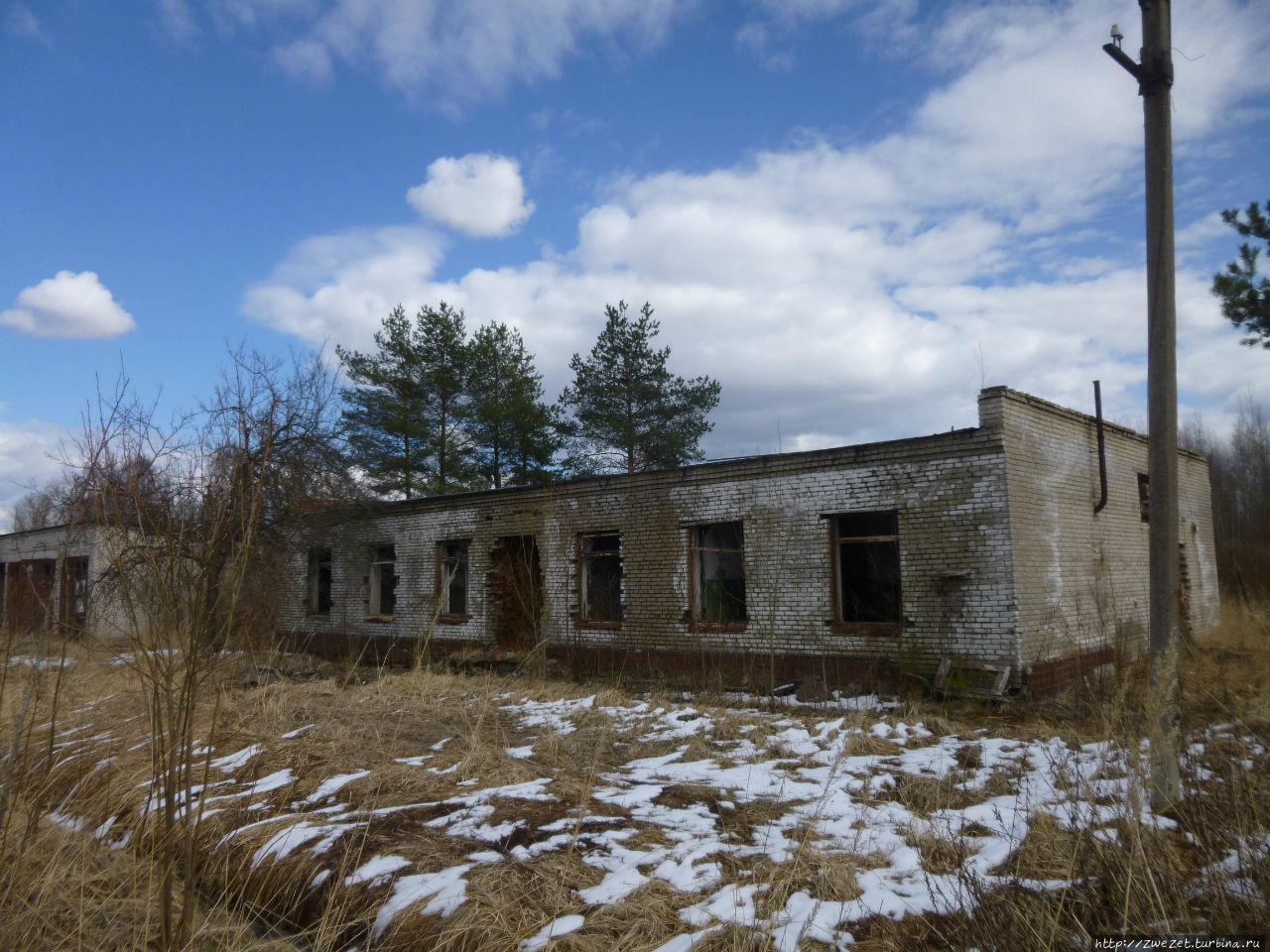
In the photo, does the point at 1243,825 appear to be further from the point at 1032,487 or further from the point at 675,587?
the point at 675,587

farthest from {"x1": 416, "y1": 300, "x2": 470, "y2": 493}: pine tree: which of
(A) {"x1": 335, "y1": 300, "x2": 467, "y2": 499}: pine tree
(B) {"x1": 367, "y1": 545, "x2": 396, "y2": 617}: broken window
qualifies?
(B) {"x1": 367, "y1": 545, "x2": 396, "y2": 617}: broken window

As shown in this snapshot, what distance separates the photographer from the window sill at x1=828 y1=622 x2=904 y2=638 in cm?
1064

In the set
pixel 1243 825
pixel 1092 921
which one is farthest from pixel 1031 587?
pixel 1092 921

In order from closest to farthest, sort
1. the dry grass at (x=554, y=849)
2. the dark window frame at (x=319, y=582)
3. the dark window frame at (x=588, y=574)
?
the dry grass at (x=554, y=849) → the dark window frame at (x=588, y=574) → the dark window frame at (x=319, y=582)

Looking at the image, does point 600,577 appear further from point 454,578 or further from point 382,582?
point 382,582

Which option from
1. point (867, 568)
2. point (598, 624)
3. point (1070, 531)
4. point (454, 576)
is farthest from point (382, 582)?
point (1070, 531)

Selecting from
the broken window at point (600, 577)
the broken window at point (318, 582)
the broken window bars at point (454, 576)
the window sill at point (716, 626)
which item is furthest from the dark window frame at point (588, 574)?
the broken window at point (318, 582)

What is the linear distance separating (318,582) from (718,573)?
11.3 metres

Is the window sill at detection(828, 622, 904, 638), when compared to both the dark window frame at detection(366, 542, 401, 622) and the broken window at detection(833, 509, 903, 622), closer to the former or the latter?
the broken window at detection(833, 509, 903, 622)

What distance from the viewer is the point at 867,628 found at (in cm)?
1087

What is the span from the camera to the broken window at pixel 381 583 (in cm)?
1812

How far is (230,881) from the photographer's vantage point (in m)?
4.72

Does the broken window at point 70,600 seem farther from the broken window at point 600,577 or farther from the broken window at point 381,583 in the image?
the broken window at point 381,583

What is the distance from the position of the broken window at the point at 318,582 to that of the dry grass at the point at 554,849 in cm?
1138
